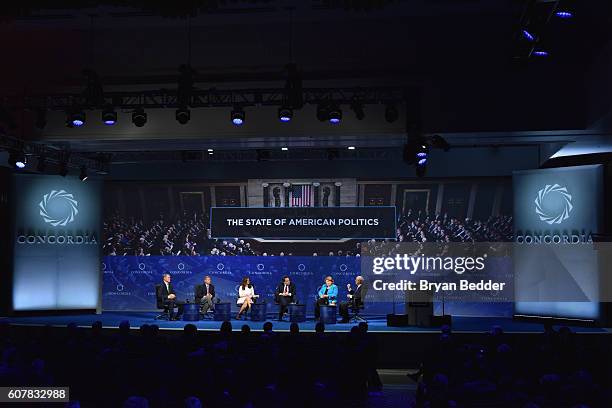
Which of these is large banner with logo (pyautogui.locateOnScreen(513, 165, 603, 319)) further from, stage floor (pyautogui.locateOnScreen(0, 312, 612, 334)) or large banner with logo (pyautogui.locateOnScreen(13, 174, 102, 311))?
→ large banner with logo (pyautogui.locateOnScreen(13, 174, 102, 311))

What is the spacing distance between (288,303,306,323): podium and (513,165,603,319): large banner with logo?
4965 millimetres

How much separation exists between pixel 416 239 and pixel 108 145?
7.62m

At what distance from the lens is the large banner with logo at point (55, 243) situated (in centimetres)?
1636

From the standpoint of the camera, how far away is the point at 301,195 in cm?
1716

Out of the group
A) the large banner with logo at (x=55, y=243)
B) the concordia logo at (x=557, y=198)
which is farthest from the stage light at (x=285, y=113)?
the large banner with logo at (x=55, y=243)

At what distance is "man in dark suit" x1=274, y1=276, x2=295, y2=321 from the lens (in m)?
15.5

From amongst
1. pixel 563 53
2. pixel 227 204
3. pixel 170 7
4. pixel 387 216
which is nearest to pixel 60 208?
pixel 227 204

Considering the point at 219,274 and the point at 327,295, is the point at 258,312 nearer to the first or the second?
the point at 327,295

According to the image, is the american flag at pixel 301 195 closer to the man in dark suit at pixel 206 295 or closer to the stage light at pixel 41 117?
the man in dark suit at pixel 206 295

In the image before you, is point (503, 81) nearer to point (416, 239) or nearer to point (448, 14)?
point (448, 14)

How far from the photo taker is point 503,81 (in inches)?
460

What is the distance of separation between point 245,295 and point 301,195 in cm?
296

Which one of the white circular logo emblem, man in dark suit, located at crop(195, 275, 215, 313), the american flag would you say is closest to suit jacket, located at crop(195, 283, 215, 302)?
man in dark suit, located at crop(195, 275, 215, 313)

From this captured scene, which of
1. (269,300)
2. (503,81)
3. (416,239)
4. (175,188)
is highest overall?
(503,81)
